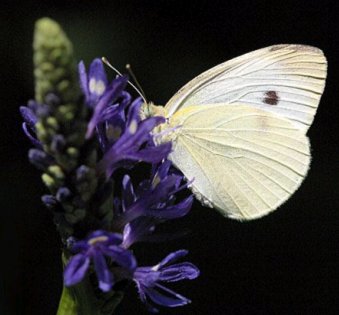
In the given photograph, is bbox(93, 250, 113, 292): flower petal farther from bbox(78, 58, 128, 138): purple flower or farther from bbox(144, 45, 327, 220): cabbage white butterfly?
bbox(144, 45, 327, 220): cabbage white butterfly

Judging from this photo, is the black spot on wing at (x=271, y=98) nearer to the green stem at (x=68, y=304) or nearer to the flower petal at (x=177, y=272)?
the flower petal at (x=177, y=272)

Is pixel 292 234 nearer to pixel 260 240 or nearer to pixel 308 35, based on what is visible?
pixel 260 240

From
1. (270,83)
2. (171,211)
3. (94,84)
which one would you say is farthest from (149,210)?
(270,83)

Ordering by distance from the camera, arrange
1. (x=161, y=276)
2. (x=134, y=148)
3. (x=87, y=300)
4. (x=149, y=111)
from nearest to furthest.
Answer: (x=87, y=300)
(x=134, y=148)
(x=161, y=276)
(x=149, y=111)

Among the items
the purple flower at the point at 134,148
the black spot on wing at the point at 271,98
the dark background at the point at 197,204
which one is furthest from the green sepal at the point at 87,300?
the dark background at the point at 197,204

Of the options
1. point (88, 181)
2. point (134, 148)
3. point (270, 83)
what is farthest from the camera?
point (270, 83)

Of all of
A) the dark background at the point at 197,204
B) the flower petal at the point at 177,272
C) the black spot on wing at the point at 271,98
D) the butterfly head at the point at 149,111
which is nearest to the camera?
the flower petal at the point at 177,272

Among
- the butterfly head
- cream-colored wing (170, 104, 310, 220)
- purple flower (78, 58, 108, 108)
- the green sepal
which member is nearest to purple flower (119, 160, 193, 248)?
the green sepal

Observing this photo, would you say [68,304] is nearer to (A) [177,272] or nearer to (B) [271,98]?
(A) [177,272]
